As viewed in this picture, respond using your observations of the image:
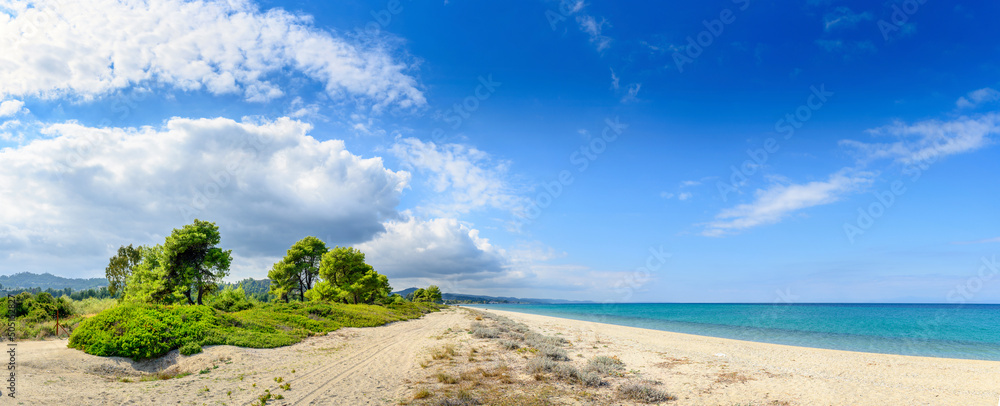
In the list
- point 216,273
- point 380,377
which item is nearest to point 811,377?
point 380,377

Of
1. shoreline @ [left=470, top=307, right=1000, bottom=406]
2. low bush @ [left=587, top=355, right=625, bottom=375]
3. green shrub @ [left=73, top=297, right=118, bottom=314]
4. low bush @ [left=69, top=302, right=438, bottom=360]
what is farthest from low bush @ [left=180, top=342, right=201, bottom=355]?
shoreline @ [left=470, top=307, right=1000, bottom=406]

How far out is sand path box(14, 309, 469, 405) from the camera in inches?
408

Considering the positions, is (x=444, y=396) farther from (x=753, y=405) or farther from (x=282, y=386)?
(x=753, y=405)

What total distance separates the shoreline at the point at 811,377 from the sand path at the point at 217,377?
34.4 feet

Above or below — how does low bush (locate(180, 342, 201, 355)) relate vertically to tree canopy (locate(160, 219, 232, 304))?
below

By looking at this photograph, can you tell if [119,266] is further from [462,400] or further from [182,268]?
[462,400]

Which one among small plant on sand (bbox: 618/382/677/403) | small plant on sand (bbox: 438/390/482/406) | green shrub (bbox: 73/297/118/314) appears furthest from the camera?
green shrub (bbox: 73/297/118/314)

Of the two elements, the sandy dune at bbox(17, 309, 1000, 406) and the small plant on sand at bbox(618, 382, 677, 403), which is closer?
the sandy dune at bbox(17, 309, 1000, 406)

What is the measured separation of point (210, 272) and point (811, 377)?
43.0 m

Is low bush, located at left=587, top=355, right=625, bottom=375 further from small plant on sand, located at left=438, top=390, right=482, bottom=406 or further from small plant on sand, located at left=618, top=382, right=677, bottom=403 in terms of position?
small plant on sand, located at left=438, top=390, right=482, bottom=406

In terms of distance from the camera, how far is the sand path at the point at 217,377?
1038 centimetres

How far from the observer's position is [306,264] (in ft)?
190

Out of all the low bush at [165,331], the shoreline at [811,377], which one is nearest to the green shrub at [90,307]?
the low bush at [165,331]

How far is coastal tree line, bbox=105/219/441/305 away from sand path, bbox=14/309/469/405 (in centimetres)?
1762
